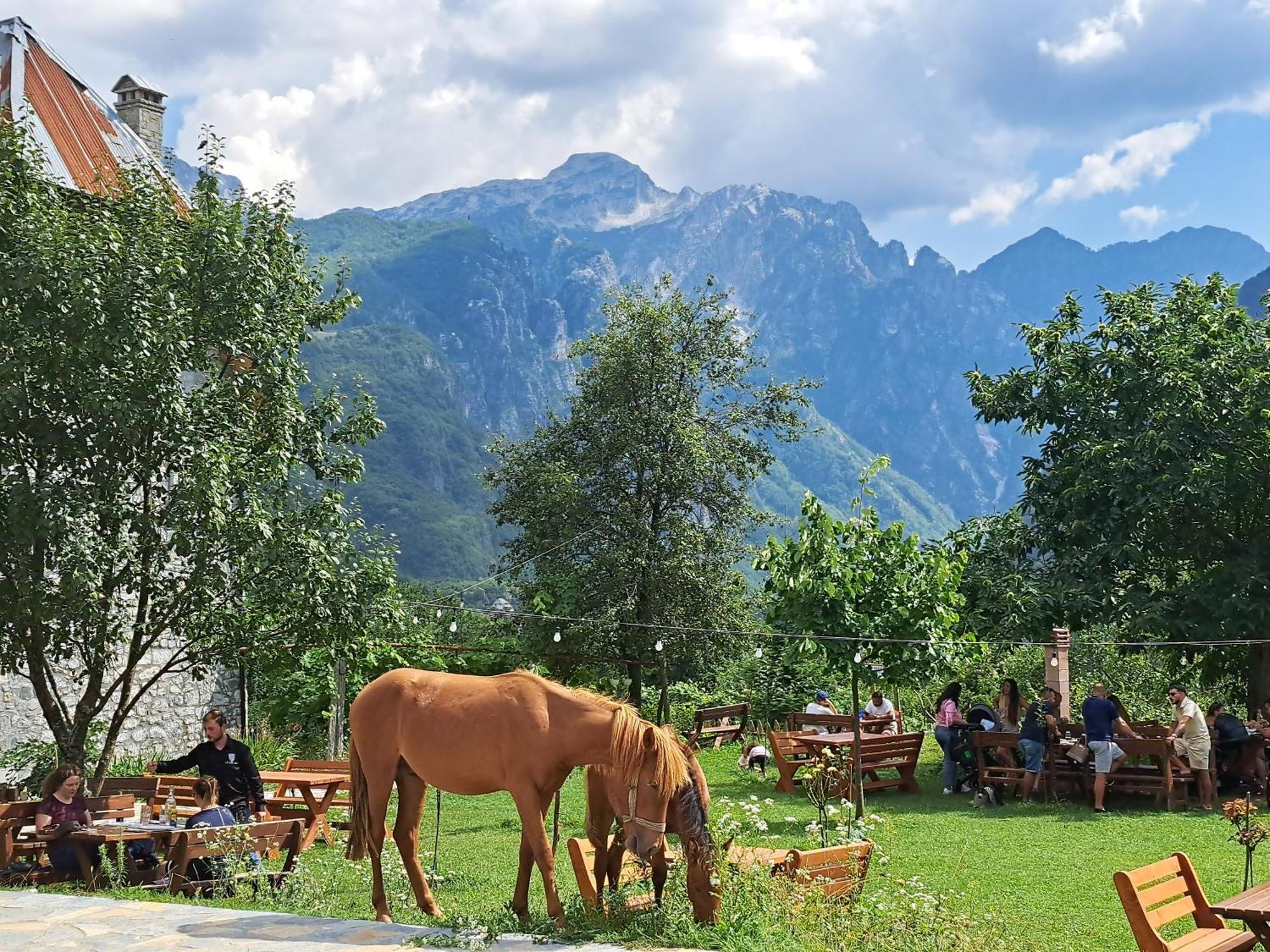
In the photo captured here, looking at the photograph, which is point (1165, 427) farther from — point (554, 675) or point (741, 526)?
point (554, 675)

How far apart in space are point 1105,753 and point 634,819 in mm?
9186

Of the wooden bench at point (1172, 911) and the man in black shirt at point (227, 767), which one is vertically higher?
the man in black shirt at point (227, 767)

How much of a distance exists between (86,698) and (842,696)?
15.4 meters

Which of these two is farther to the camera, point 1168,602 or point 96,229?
point 1168,602

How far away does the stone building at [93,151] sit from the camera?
1617 cm

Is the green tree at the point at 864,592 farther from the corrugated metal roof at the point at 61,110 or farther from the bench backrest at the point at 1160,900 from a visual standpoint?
the corrugated metal roof at the point at 61,110

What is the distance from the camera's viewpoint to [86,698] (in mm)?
12312

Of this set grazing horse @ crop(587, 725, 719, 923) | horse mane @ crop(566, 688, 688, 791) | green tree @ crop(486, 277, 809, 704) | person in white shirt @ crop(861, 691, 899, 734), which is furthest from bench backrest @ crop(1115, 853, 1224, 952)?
green tree @ crop(486, 277, 809, 704)

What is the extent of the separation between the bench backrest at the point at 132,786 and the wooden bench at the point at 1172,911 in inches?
356

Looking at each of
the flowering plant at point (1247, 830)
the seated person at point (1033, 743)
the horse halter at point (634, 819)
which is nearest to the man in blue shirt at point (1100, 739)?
the seated person at point (1033, 743)

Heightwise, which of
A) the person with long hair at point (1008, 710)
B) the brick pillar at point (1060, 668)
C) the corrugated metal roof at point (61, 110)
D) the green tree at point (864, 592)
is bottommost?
the person with long hair at point (1008, 710)

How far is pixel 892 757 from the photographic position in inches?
626

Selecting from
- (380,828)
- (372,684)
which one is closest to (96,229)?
(372,684)

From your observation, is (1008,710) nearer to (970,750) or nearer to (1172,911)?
(970,750)
